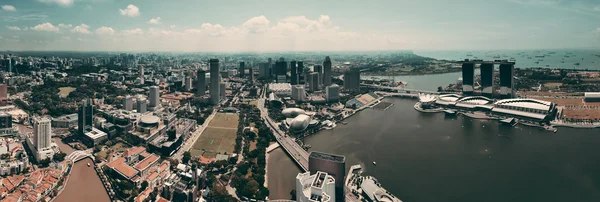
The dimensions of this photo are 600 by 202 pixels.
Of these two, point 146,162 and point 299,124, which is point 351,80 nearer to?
point 299,124

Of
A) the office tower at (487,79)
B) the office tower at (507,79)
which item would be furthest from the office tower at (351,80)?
the office tower at (507,79)

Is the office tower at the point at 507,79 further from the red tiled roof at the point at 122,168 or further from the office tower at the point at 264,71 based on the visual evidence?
the office tower at the point at 264,71

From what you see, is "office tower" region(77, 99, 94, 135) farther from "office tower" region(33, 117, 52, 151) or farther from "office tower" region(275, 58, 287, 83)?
"office tower" region(275, 58, 287, 83)

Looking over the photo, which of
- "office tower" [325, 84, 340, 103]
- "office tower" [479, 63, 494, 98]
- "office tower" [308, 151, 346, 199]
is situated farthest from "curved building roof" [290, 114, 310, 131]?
"office tower" [479, 63, 494, 98]

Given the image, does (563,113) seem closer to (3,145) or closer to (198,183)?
(198,183)

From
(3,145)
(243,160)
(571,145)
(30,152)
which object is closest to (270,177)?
(243,160)
